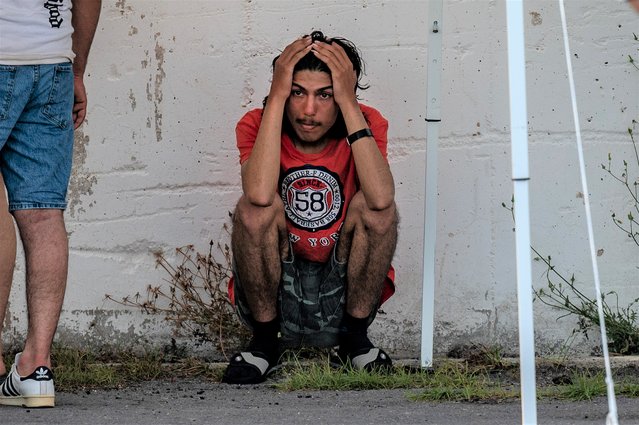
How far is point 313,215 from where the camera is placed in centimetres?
458

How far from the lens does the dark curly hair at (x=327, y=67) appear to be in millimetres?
4516

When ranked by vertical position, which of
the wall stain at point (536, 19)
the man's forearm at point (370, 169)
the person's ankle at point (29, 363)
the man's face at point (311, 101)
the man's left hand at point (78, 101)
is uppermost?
the wall stain at point (536, 19)

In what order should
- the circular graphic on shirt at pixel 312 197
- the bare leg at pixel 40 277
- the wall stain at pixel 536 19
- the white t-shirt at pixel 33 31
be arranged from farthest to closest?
1. the wall stain at pixel 536 19
2. the circular graphic on shirt at pixel 312 197
3. the bare leg at pixel 40 277
4. the white t-shirt at pixel 33 31

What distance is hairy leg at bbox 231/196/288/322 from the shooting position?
4445mm

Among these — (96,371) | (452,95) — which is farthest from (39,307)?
(452,95)

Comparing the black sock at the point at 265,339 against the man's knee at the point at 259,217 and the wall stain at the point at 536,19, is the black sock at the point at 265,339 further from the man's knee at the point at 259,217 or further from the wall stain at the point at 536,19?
the wall stain at the point at 536,19

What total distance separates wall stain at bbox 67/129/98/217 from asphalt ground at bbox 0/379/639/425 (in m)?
1.01

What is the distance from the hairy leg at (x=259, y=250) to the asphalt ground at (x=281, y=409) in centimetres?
36

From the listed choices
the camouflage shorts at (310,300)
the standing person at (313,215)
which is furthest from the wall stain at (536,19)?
the camouflage shorts at (310,300)

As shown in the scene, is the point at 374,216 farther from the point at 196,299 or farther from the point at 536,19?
the point at 536,19

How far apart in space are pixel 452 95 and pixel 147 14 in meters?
1.35

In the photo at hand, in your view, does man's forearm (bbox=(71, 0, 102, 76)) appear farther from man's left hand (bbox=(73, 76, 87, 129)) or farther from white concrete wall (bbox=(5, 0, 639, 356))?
white concrete wall (bbox=(5, 0, 639, 356))

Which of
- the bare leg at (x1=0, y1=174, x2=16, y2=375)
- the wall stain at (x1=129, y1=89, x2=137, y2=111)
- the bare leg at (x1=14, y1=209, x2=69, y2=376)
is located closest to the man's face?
the wall stain at (x1=129, y1=89, x2=137, y2=111)

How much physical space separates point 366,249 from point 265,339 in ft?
1.76
